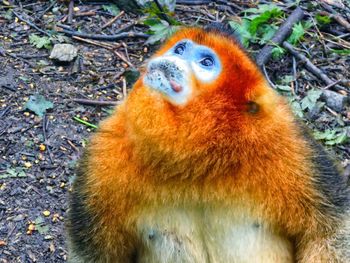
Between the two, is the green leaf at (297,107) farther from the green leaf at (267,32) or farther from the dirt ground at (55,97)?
the green leaf at (267,32)

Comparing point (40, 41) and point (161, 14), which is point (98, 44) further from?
point (161, 14)

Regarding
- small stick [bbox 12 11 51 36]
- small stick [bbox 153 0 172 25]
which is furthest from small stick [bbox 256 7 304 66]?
small stick [bbox 12 11 51 36]

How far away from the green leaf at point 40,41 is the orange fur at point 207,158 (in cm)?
269

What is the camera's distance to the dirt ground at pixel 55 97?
495 cm

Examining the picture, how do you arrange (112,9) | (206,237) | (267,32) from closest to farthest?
(206,237)
(267,32)
(112,9)

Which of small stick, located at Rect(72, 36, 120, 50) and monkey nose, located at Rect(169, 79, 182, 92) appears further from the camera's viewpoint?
small stick, located at Rect(72, 36, 120, 50)

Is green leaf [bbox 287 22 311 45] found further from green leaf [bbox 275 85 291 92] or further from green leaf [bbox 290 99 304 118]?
green leaf [bbox 290 99 304 118]

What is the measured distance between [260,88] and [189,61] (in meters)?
0.35

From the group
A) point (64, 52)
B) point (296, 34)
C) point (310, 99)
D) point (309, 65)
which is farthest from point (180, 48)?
point (296, 34)

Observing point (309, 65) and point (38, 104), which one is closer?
point (38, 104)

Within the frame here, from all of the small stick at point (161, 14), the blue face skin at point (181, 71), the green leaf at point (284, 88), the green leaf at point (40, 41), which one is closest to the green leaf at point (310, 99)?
the green leaf at point (284, 88)

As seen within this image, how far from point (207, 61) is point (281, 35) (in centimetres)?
312

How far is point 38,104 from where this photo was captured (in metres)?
5.63

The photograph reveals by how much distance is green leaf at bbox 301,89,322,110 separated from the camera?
19.2 ft
